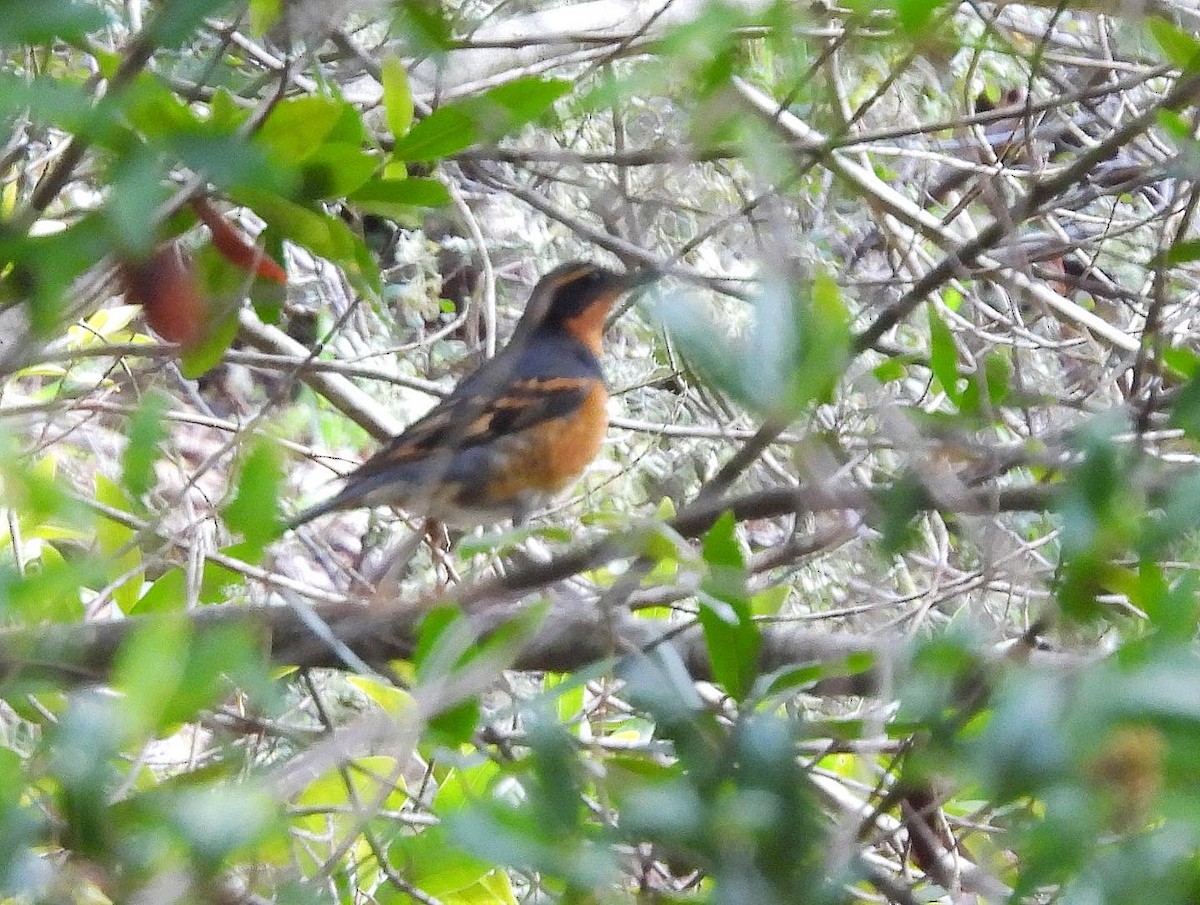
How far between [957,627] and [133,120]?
0.91 metres

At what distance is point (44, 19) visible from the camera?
0.94 m

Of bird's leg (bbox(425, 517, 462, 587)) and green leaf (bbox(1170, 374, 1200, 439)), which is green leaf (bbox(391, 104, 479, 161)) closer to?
green leaf (bbox(1170, 374, 1200, 439))

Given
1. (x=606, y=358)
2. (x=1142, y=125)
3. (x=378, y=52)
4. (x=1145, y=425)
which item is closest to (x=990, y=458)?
(x=1145, y=425)

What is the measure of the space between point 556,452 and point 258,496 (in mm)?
2806

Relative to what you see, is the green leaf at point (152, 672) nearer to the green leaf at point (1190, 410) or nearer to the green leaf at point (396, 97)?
the green leaf at point (1190, 410)

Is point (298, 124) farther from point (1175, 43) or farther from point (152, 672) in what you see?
point (1175, 43)

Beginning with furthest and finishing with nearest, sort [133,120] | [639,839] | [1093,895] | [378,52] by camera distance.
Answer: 1. [378,52]
2. [133,120]
3. [639,839]
4. [1093,895]

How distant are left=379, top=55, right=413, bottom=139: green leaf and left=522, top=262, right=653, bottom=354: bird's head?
2.01 meters

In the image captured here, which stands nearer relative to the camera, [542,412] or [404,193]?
[404,193]

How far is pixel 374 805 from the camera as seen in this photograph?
1.07 meters

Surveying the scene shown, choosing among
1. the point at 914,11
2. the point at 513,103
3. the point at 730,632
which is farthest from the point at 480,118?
the point at 730,632

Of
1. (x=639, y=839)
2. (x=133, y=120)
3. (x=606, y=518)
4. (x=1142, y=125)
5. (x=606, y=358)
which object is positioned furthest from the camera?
(x=606, y=358)

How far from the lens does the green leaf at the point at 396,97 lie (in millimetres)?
1861

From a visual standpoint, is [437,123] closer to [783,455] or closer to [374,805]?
[374,805]
